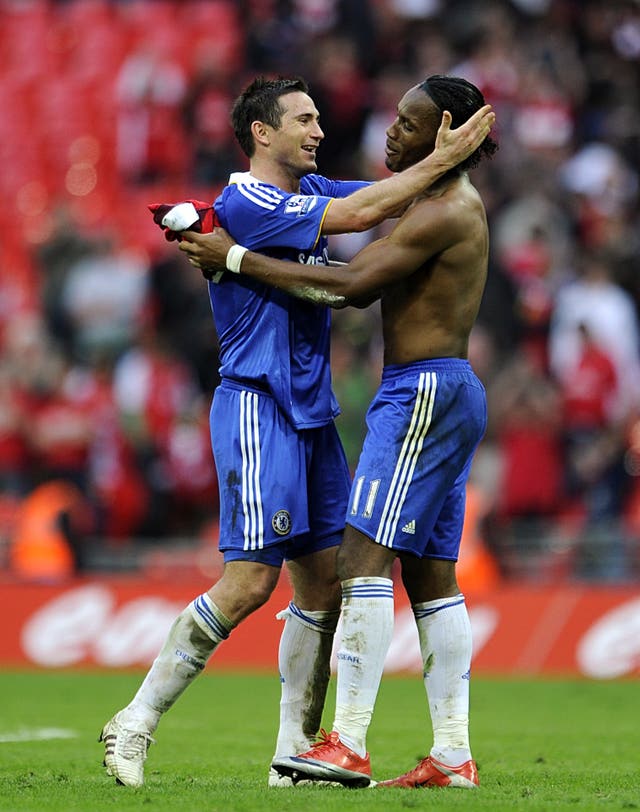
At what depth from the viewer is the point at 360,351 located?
15.1 m

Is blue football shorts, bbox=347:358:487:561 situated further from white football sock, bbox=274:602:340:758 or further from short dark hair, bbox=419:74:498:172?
short dark hair, bbox=419:74:498:172

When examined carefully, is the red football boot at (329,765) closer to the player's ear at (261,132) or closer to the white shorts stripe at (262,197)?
the white shorts stripe at (262,197)

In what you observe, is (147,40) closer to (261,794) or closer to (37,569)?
(37,569)

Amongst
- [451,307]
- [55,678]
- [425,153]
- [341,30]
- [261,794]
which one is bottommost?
[55,678]

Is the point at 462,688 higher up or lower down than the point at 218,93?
lower down

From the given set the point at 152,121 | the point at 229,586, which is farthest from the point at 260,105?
the point at 152,121

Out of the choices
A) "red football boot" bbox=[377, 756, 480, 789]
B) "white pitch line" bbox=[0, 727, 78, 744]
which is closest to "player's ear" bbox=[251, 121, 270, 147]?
"red football boot" bbox=[377, 756, 480, 789]

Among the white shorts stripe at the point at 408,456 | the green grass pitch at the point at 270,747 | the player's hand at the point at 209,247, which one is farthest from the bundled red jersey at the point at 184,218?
the green grass pitch at the point at 270,747

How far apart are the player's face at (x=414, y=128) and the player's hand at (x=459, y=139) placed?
0.36 ft

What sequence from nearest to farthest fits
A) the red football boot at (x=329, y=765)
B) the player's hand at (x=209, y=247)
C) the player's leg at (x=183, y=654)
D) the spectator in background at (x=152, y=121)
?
the red football boot at (x=329, y=765), the player's leg at (x=183, y=654), the player's hand at (x=209, y=247), the spectator in background at (x=152, y=121)

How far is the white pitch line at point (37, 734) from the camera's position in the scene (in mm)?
8953

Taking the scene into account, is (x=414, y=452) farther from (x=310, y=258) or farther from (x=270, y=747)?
(x=270, y=747)

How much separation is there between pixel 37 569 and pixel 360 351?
3552 millimetres

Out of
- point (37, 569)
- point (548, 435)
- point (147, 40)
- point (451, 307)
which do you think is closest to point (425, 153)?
point (451, 307)
